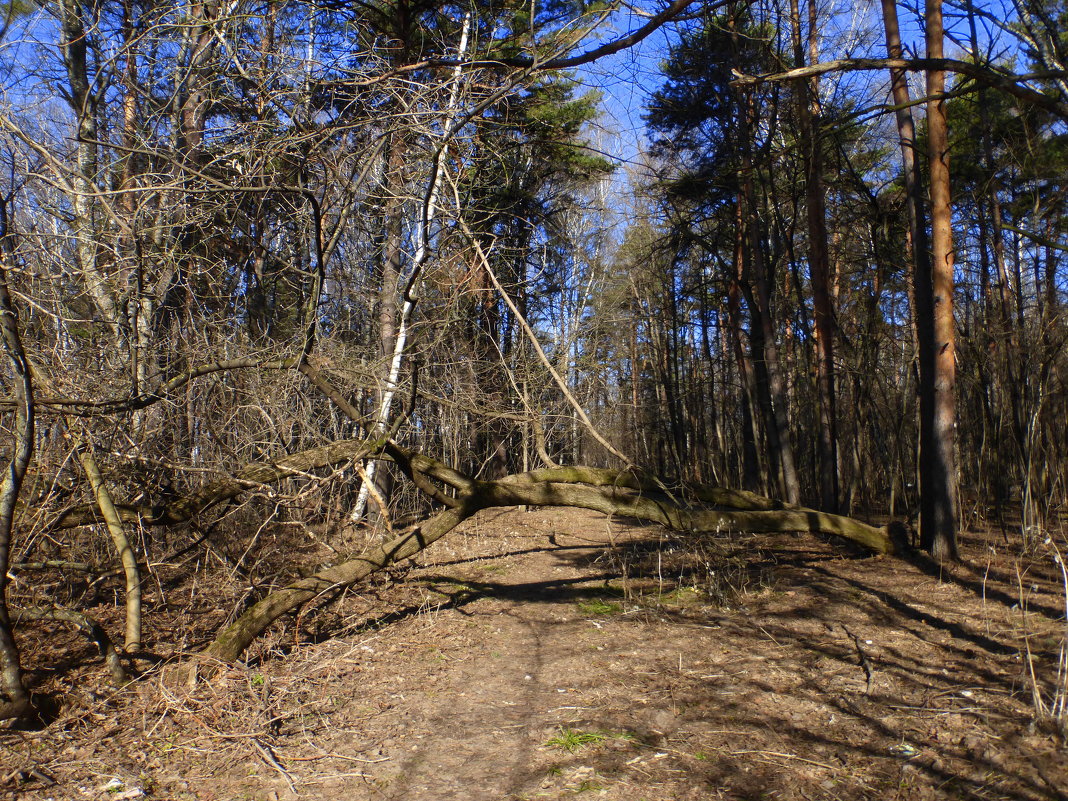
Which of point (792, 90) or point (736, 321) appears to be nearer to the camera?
point (792, 90)

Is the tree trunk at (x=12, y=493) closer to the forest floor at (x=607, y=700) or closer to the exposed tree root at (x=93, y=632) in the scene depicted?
the forest floor at (x=607, y=700)

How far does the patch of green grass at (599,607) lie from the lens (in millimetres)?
6547

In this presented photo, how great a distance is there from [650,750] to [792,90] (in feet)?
29.2

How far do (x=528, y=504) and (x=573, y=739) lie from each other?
7.29 ft

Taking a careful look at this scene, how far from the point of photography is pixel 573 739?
12.2 feet

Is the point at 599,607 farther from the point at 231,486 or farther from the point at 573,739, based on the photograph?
the point at 231,486

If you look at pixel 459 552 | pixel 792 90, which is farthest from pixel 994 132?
pixel 459 552

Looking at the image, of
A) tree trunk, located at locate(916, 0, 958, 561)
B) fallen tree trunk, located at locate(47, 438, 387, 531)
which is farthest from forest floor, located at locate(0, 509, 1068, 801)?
fallen tree trunk, located at locate(47, 438, 387, 531)

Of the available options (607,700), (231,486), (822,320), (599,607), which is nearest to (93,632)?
(231,486)

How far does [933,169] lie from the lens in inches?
276

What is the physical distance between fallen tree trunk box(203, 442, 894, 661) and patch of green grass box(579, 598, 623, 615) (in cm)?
109

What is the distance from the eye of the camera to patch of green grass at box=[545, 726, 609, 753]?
3.65 metres

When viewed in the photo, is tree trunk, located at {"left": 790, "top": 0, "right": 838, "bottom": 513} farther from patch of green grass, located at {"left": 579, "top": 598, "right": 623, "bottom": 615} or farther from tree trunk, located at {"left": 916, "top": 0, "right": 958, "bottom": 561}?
patch of green grass, located at {"left": 579, "top": 598, "right": 623, "bottom": 615}

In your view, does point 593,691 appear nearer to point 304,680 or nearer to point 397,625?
point 304,680
